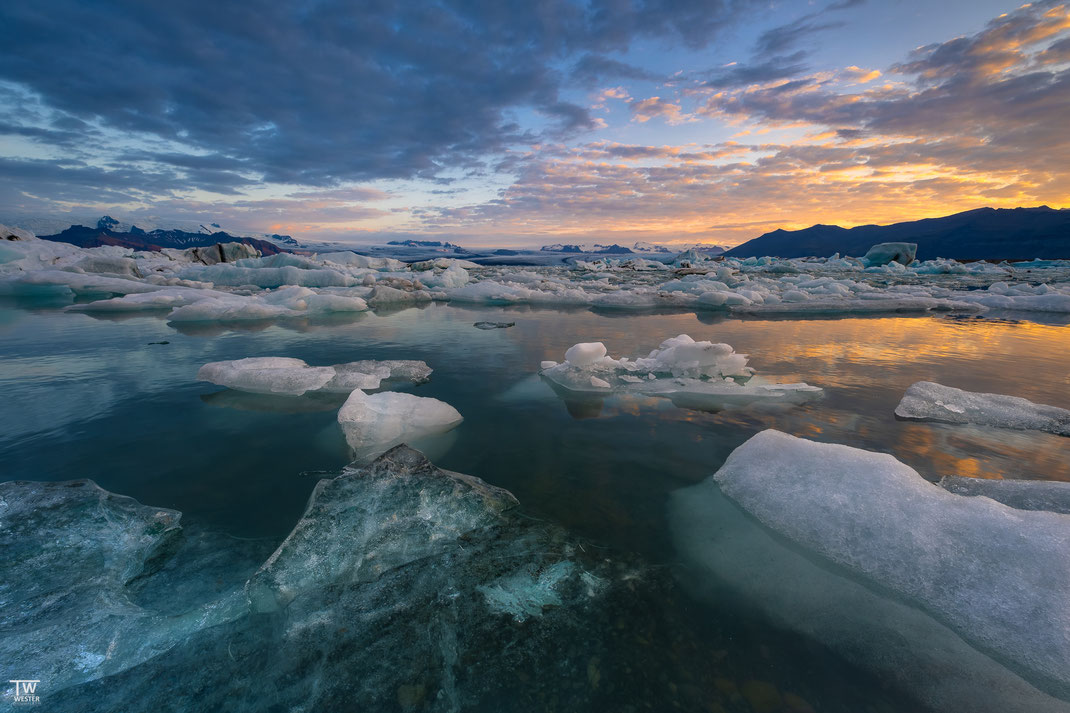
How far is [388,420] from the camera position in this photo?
356 centimetres

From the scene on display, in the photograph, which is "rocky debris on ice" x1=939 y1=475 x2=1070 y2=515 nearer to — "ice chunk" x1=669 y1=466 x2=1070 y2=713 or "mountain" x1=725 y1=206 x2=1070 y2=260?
"ice chunk" x1=669 y1=466 x2=1070 y2=713

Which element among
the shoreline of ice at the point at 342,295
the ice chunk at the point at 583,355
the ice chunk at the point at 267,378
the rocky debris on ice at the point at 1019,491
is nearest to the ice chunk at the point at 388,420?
the ice chunk at the point at 267,378

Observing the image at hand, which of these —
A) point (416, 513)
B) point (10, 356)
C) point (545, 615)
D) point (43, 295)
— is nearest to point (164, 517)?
point (416, 513)

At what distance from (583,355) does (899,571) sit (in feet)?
11.7

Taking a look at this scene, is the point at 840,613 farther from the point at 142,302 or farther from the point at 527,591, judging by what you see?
the point at 142,302

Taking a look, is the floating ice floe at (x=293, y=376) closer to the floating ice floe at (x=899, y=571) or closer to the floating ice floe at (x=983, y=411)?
the floating ice floe at (x=899, y=571)

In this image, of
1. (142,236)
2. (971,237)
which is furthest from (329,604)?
(142,236)

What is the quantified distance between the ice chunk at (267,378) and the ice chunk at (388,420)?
1.28m

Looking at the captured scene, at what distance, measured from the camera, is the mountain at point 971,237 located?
102750 millimetres

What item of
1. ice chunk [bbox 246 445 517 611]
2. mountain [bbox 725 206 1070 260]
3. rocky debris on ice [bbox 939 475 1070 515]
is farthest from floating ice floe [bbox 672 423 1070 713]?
mountain [bbox 725 206 1070 260]

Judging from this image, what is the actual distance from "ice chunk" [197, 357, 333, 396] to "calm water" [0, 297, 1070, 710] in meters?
0.17

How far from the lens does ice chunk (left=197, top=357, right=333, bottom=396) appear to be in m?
4.60

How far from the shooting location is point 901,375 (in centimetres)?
566

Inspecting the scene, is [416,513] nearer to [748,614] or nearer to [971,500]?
[748,614]
